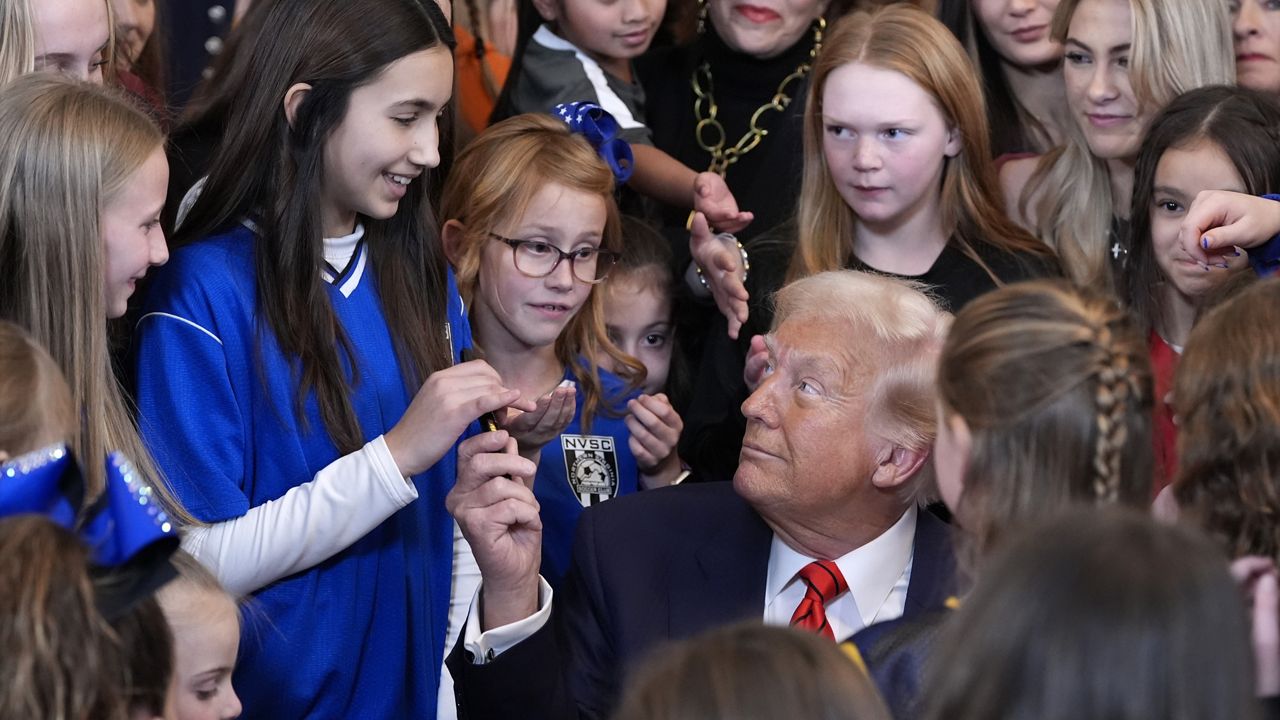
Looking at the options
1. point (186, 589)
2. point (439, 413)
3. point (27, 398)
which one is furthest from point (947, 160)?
point (27, 398)

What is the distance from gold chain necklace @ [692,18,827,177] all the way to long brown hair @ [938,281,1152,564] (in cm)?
196

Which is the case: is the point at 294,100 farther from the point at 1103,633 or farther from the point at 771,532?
the point at 1103,633

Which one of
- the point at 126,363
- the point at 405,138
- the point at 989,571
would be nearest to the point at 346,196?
the point at 405,138

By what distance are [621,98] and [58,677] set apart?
261 centimetres

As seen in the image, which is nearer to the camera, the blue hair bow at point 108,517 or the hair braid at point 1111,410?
the blue hair bow at point 108,517

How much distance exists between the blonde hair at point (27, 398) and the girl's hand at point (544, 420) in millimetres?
1208

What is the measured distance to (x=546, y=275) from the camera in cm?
329

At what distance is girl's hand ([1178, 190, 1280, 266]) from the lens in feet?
8.95

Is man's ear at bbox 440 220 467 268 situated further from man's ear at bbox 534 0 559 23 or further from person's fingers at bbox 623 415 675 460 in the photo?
man's ear at bbox 534 0 559 23

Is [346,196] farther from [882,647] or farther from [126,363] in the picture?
[882,647]

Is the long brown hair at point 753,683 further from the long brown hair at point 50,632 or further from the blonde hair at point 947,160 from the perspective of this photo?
the blonde hair at point 947,160

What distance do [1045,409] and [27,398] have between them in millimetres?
1187

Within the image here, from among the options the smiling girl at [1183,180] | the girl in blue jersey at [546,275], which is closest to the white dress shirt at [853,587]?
the girl in blue jersey at [546,275]

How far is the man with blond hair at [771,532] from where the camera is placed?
8.46 feet
